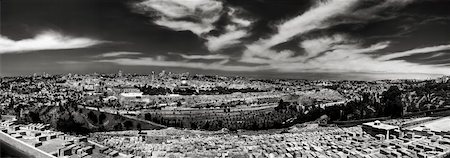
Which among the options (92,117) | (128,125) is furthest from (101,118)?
(128,125)

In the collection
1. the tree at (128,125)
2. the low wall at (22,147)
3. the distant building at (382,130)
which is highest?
the distant building at (382,130)

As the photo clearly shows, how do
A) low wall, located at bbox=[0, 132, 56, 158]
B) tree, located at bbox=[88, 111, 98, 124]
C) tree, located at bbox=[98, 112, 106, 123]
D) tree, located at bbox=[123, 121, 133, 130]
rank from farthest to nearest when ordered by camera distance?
tree, located at bbox=[98, 112, 106, 123], tree, located at bbox=[88, 111, 98, 124], tree, located at bbox=[123, 121, 133, 130], low wall, located at bbox=[0, 132, 56, 158]

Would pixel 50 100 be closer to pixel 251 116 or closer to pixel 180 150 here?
pixel 251 116

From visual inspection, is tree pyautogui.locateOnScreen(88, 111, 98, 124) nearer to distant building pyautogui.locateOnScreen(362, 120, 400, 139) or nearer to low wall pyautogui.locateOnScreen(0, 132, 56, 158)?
low wall pyautogui.locateOnScreen(0, 132, 56, 158)

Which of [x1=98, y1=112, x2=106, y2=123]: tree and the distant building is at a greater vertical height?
the distant building

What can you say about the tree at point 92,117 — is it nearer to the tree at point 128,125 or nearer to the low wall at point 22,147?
the tree at point 128,125

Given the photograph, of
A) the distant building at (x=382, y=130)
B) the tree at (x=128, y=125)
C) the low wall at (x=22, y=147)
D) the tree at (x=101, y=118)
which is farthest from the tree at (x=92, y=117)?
the distant building at (x=382, y=130)

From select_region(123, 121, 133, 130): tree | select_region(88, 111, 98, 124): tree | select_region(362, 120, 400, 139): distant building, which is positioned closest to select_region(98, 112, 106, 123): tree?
select_region(88, 111, 98, 124): tree

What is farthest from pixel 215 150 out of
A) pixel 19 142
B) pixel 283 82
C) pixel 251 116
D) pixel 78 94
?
pixel 283 82

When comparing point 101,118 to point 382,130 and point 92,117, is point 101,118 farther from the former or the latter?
point 382,130
